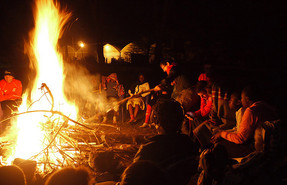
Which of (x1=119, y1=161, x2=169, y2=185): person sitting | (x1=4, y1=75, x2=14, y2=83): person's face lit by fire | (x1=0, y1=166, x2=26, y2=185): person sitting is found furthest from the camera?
(x1=4, y1=75, x2=14, y2=83): person's face lit by fire

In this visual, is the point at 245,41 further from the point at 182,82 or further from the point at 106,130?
the point at 106,130

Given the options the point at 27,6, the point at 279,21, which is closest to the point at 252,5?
the point at 279,21

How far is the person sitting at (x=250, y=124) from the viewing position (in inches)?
129

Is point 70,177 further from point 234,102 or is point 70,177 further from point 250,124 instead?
point 234,102

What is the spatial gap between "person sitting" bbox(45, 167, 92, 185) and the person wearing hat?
667 centimetres

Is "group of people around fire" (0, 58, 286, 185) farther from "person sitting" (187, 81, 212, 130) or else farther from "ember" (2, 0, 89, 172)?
"ember" (2, 0, 89, 172)

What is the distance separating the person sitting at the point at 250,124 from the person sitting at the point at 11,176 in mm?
3053

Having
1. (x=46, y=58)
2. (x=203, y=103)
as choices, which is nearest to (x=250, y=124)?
(x=203, y=103)

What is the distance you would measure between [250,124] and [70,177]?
2.86 metres

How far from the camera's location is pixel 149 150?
6.40 ft

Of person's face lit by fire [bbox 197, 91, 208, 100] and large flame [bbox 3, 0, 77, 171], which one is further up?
large flame [bbox 3, 0, 77, 171]

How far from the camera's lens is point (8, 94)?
730 centimetres

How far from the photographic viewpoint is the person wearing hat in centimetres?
712

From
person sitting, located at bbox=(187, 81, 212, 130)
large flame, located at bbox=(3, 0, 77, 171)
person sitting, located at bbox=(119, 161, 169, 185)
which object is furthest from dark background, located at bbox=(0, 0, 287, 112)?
person sitting, located at bbox=(119, 161, 169, 185)
